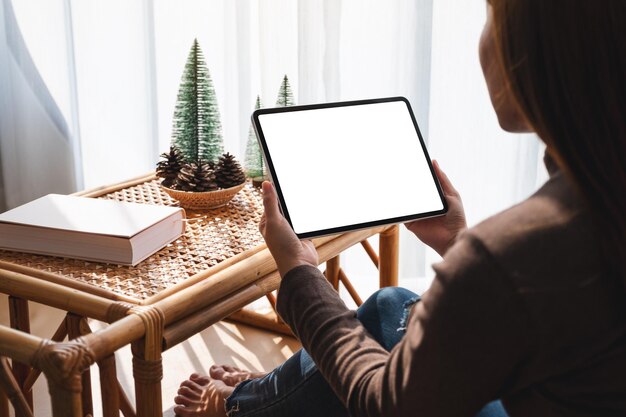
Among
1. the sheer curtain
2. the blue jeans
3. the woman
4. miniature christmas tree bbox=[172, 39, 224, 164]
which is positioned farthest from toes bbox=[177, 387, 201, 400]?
the sheer curtain

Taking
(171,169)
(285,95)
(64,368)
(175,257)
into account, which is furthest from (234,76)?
(64,368)

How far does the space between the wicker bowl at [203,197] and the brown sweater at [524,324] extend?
0.74 metres

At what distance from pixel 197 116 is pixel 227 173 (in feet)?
0.44

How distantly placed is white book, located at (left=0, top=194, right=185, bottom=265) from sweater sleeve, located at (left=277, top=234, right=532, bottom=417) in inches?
19.3

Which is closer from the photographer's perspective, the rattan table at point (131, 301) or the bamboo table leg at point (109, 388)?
the rattan table at point (131, 301)

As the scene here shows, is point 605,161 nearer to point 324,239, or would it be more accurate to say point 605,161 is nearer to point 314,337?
point 314,337

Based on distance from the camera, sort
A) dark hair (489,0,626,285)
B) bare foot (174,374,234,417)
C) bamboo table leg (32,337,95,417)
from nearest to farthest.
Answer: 1. dark hair (489,0,626,285)
2. bamboo table leg (32,337,95,417)
3. bare foot (174,374,234,417)

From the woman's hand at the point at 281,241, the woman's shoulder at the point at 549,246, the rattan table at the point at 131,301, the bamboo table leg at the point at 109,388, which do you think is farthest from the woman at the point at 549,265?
the bamboo table leg at the point at 109,388

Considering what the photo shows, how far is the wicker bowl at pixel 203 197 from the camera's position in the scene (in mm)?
1289

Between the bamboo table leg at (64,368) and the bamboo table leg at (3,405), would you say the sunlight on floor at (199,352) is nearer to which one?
the bamboo table leg at (3,405)

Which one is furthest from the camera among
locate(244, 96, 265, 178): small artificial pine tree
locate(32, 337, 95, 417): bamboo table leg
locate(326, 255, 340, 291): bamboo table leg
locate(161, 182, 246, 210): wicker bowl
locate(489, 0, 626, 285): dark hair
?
locate(326, 255, 340, 291): bamboo table leg

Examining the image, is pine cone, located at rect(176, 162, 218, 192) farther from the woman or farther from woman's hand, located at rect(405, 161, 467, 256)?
the woman

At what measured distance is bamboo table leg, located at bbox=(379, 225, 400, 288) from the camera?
153cm

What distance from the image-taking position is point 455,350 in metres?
0.56
